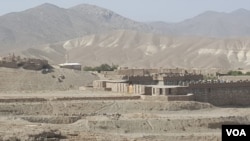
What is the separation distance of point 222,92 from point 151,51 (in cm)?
8178

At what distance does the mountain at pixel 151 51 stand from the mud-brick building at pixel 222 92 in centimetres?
5271

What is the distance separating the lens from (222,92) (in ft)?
172

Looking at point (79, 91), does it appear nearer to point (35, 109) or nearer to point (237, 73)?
point (35, 109)

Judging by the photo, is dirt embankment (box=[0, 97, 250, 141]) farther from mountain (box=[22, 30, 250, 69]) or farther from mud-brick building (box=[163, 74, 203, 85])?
mountain (box=[22, 30, 250, 69])

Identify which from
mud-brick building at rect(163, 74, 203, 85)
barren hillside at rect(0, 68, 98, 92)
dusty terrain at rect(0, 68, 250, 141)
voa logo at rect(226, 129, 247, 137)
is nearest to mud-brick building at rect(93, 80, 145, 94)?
dusty terrain at rect(0, 68, 250, 141)

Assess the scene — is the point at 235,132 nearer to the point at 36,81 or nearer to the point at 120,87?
the point at 120,87

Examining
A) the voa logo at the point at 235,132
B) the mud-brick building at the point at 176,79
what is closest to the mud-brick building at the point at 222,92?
the mud-brick building at the point at 176,79

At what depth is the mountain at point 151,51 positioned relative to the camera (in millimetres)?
115188

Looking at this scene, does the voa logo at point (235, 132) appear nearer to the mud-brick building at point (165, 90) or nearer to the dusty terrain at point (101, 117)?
the dusty terrain at point (101, 117)

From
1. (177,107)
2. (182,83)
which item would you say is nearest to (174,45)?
(182,83)

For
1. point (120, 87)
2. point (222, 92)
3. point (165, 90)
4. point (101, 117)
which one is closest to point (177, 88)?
point (165, 90)

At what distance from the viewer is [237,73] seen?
7469cm

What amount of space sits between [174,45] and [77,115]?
9431cm

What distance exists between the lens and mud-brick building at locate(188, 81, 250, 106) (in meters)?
51.1
